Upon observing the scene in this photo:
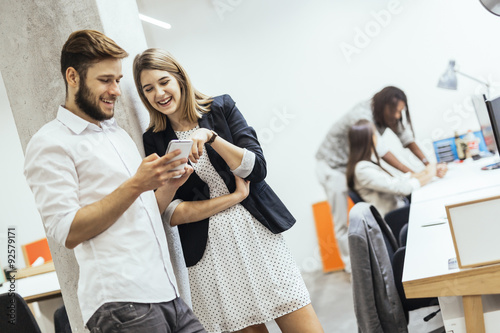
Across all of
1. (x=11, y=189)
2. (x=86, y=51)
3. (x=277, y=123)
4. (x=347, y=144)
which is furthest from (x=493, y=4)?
(x=11, y=189)

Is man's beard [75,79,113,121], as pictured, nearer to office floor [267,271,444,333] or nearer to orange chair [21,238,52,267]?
office floor [267,271,444,333]

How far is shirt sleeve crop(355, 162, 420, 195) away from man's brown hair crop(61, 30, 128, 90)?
3.63 metres

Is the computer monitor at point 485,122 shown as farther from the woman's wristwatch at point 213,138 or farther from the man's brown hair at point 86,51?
the man's brown hair at point 86,51

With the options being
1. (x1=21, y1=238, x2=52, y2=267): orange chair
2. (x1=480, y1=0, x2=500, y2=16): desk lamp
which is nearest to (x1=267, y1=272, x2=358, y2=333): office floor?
(x1=480, y1=0, x2=500, y2=16): desk lamp

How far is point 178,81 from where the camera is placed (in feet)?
6.59

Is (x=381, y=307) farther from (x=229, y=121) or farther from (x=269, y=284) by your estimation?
(x=229, y=121)

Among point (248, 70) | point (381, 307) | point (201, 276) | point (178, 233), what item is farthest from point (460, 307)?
point (248, 70)

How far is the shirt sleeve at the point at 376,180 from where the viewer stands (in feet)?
15.8

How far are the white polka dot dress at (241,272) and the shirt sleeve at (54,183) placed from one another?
0.61m

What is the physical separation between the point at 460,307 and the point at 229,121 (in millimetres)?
1034

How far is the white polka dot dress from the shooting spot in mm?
2002

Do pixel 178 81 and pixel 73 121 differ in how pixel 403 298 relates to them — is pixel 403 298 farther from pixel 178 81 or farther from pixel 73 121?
pixel 73 121

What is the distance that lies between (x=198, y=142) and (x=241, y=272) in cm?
54

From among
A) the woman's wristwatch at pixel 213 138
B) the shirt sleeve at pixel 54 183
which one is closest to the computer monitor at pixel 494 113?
the woman's wristwatch at pixel 213 138
